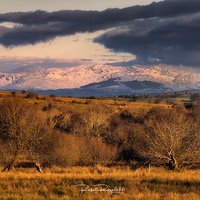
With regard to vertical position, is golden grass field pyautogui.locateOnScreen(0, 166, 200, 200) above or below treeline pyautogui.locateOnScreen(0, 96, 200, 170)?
above

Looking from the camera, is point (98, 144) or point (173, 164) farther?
point (98, 144)

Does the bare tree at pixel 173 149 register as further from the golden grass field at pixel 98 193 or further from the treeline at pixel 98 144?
the golden grass field at pixel 98 193

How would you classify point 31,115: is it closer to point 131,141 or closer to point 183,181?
point 131,141

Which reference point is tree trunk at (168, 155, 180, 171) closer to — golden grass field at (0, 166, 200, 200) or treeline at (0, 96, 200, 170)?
treeline at (0, 96, 200, 170)

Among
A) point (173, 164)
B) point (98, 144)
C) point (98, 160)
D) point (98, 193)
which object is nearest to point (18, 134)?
point (98, 160)

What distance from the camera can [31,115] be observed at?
2443 inches

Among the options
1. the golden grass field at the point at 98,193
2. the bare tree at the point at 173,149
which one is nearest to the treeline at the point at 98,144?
the bare tree at the point at 173,149

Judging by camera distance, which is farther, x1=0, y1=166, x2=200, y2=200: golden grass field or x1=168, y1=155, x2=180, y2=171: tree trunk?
x1=168, y1=155, x2=180, y2=171: tree trunk

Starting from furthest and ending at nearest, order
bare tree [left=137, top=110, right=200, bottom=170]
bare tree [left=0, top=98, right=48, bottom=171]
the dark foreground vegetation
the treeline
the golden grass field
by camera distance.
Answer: bare tree [left=0, top=98, right=48, bottom=171] < the treeline < bare tree [left=137, top=110, right=200, bottom=170] < the dark foreground vegetation < the golden grass field

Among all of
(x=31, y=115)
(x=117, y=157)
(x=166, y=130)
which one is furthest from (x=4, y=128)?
(x=166, y=130)

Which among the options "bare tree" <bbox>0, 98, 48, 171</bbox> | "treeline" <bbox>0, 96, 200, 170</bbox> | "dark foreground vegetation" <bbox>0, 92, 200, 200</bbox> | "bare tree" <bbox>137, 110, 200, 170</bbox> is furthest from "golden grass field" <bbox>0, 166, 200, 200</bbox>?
"bare tree" <bbox>0, 98, 48, 171</bbox>

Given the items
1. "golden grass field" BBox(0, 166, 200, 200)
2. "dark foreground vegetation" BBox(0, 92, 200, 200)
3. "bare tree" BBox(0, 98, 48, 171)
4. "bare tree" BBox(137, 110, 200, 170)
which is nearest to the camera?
"golden grass field" BBox(0, 166, 200, 200)

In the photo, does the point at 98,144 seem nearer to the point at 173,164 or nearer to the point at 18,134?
the point at 18,134

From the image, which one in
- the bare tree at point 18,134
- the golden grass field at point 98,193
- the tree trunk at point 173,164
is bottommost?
the tree trunk at point 173,164
